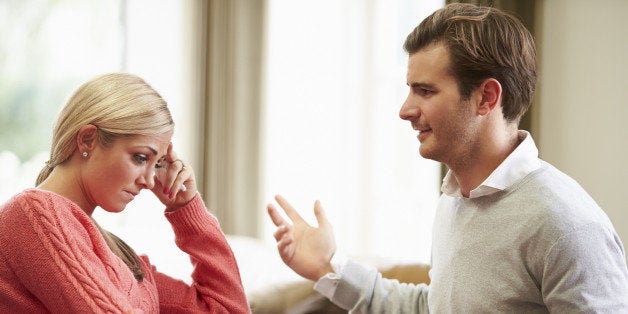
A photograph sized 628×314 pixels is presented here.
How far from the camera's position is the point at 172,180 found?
1840mm

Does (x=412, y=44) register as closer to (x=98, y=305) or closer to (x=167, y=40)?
(x=98, y=305)

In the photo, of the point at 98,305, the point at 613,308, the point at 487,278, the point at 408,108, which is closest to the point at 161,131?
the point at 98,305

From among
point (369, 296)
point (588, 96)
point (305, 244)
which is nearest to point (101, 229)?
point (305, 244)

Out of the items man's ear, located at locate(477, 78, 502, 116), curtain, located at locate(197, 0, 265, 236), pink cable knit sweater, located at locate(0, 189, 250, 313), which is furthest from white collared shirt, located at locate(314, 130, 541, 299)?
curtain, located at locate(197, 0, 265, 236)

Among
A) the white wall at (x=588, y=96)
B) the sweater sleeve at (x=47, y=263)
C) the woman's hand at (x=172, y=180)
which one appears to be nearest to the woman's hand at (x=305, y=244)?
the woman's hand at (x=172, y=180)

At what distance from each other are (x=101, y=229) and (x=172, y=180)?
9.3 inches

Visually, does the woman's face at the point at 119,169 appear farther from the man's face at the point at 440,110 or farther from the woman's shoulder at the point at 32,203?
the man's face at the point at 440,110

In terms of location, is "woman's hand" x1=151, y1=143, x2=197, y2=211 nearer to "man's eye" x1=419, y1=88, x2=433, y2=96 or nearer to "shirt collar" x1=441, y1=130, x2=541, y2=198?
"man's eye" x1=419, y1=88, x2=433, y2=96

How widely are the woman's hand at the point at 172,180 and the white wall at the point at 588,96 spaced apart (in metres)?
1.70

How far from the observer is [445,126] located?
68.9 inches

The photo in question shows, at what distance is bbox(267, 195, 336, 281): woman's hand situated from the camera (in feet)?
6.56

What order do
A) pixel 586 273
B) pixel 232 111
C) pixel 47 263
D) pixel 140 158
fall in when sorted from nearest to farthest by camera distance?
pixel 47 263, pixel 586 273, pixel 140 158, pixel 232 111

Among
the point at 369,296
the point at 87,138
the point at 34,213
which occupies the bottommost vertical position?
the point at 369,296

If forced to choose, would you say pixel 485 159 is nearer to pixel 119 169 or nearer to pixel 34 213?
pixel 119 169
